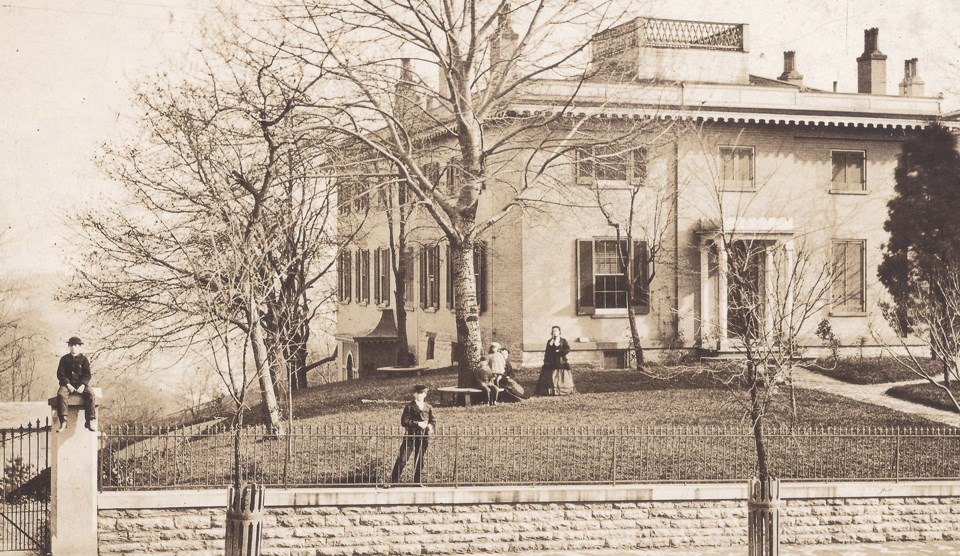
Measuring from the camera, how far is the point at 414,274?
34.4m

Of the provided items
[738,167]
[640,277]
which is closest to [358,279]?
[640,277]

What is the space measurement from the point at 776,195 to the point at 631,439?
568 inches

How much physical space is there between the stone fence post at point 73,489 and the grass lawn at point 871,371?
17.0m

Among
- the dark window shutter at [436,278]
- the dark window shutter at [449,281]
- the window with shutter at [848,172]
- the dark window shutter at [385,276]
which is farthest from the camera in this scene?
the dark window shutter at [385,276]

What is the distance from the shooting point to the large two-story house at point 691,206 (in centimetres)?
2834

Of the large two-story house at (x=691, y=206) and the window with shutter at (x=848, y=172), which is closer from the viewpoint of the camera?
the large two-story house at (x=691, y=206)

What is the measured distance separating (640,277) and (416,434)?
14.4 meters

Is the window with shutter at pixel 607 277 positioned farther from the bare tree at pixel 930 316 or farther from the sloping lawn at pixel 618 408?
the bare tree at pixel 930 316

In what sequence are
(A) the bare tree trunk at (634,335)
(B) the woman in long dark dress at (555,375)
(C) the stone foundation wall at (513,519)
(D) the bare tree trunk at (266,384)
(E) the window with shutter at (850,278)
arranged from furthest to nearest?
(E) the window with shutter at (850,278) < (A) the bare tree trunk at (634,335) < (B) the woman in long dark dress at (555,375) < (D) the bare tree trunk at (266,384) < (C) the stone foundation wall at (513,519)

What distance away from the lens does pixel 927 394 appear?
23.3 m

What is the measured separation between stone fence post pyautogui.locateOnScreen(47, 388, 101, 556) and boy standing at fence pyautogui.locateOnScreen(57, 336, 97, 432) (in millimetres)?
106

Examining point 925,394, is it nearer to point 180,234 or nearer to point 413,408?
point 413,408

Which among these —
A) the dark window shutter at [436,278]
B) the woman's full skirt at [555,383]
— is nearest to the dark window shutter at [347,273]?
the dark window shutter at [436,278]

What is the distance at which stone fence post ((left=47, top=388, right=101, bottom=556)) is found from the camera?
1446cm
